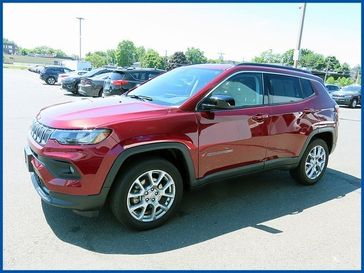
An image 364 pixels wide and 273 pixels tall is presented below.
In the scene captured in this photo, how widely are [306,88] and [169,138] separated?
2755 millimetres

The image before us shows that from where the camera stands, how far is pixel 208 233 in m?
3.69

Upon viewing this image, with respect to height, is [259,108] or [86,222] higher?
[259,108]

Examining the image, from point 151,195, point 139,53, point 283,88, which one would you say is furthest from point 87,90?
point 139,53

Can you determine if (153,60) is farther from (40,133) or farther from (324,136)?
(40,133)

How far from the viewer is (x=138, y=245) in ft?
11.1

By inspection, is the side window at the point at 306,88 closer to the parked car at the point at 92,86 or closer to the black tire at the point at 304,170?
the black tire at the point at 304,170

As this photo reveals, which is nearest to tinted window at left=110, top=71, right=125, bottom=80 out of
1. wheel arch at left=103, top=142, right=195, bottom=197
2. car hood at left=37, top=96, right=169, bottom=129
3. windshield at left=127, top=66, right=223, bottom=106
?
windshield at left=127, top=66, right=223, bottom=106

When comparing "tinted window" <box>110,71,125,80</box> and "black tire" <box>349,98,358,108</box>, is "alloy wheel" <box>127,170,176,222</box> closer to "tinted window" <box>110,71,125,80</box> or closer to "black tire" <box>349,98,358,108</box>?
"tinted window" <box>110,71,125,80</box>

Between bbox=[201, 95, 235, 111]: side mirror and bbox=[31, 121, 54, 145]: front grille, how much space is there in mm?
1668

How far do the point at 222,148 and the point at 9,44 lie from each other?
177308 mm

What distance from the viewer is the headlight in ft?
10.6

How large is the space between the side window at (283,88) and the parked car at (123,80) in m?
8.71

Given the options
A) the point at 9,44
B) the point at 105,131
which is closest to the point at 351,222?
the point at 105,131

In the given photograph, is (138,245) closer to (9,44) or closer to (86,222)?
(86,222)
